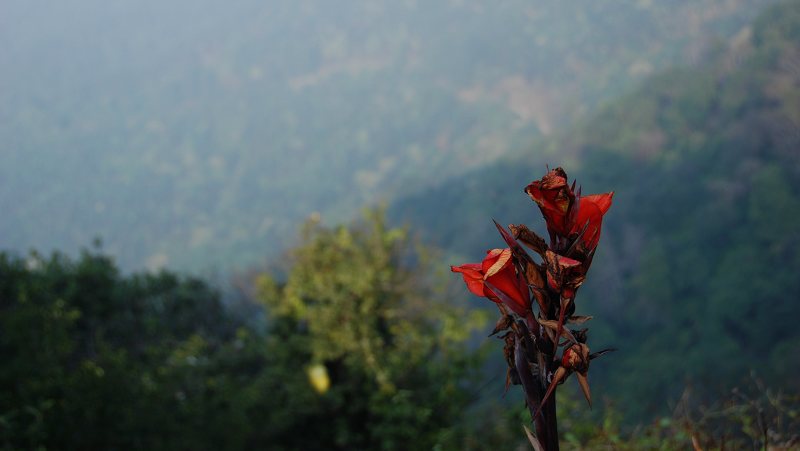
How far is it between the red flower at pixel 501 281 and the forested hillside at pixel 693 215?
39996mm

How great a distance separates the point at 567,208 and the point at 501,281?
240 millimetres

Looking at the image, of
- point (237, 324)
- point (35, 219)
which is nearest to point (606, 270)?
point (237, 324)

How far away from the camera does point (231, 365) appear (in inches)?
679

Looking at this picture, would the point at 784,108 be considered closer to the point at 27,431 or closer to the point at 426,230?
the point at 426,230

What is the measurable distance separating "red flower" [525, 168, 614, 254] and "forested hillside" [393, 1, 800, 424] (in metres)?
40.0

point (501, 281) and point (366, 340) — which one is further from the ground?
point (366, 340)

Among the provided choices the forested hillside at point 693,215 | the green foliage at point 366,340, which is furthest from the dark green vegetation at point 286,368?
the forested hillside at point 693,215

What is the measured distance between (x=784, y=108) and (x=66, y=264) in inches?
3294

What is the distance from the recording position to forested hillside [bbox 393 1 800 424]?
59719mm

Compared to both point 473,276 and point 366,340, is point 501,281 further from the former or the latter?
point 366,340

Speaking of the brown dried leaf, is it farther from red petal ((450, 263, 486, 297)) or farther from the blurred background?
the blurred background

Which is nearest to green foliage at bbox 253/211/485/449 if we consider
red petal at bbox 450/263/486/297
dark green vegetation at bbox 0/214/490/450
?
dark green vegetation at bbox 0/214/490/450

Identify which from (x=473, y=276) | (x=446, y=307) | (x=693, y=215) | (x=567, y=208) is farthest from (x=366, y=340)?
(x=693, y=215)

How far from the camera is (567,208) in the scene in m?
1.65
